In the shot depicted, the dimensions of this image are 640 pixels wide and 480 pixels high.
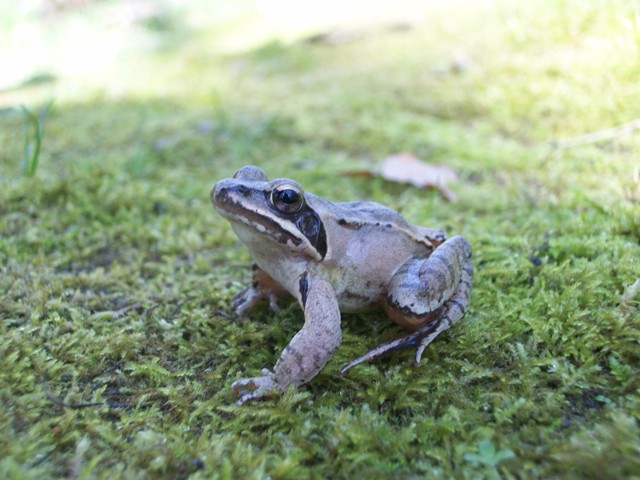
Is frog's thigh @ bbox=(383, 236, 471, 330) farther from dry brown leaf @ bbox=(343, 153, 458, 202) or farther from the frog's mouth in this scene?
dry brown leaf @ bbox=(343, 153, 458, 202)

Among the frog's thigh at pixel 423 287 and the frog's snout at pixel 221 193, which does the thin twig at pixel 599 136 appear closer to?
the frog's thigh at pixel 423 287

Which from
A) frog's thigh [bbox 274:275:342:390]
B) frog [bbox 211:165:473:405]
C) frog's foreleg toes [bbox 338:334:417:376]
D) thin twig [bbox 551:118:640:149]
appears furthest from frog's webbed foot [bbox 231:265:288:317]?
thin twig [bbox 551:118:640:149]

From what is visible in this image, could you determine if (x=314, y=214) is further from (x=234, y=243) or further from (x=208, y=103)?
(x=208, y=103)

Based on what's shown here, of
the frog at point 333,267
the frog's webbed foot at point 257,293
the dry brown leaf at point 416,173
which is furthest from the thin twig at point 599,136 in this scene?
the frog's webbed foot at point 257,293

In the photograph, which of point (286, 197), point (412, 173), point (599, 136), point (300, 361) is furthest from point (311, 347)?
point (599, 136)

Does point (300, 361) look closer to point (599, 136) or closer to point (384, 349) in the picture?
point (384, 349)
